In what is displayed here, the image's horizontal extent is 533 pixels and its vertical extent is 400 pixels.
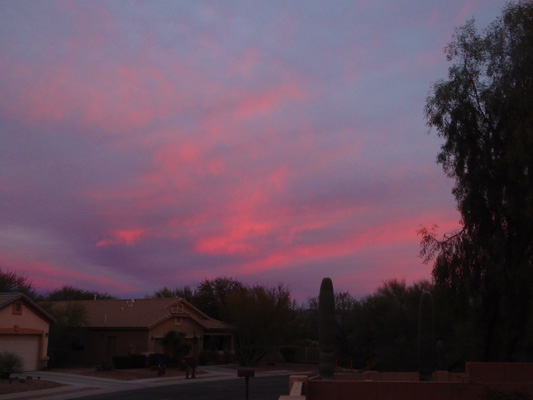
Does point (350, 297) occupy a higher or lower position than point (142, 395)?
higher

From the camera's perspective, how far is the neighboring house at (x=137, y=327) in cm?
4631

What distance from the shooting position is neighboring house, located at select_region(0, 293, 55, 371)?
125 feet

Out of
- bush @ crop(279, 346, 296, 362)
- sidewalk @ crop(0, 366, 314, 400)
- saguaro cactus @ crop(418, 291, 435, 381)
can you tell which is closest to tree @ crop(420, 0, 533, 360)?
saguaro cactus @ crop(418, 291, 435, 381)

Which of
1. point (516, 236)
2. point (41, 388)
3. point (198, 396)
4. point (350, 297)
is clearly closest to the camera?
point (516, 236)

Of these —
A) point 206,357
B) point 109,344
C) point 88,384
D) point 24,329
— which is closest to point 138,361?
point 109,344

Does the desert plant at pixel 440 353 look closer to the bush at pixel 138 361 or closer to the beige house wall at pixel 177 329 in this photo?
the beige house wall at pixel 177 329

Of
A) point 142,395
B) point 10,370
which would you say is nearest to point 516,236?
point 142,395

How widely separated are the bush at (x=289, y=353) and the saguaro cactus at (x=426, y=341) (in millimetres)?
34370

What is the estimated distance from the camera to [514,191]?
1881 centimetres

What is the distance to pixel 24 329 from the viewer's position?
1547 inches

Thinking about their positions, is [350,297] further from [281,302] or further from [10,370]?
[10,370]

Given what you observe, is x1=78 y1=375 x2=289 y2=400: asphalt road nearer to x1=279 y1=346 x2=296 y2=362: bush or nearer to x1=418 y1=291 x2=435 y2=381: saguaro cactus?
x1=418 y1=291 x2=435 y2=381: saguaro cactus

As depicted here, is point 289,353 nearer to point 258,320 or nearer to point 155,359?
point 258,320

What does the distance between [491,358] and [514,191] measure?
6779 millimetres
